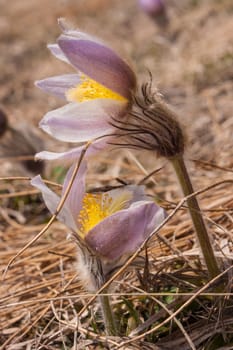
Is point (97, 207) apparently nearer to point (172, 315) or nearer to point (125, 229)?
point (125, 229)

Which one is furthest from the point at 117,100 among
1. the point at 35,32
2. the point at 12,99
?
the point at 35,32

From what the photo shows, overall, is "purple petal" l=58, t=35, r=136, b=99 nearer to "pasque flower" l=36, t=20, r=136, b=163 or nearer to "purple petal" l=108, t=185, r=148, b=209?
"pasque flower" l=36, t=20, r=136, b=163

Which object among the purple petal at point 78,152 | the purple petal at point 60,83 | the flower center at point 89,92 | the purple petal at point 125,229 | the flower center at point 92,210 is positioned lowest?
the purple petal at point 125,229

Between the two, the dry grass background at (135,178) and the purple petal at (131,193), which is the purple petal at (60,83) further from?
the purple petal at (131,193)

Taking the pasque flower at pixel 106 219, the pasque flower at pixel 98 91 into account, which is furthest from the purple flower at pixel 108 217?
the pasque flower at pixel 98 91

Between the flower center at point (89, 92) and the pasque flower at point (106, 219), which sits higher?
the flower center at point (89, 92)

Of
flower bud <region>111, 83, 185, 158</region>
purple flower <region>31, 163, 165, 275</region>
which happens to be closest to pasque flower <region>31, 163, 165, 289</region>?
purple flower <region>31, 163, 165, 275</region>

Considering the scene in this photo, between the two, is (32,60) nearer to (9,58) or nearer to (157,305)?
(9,58)

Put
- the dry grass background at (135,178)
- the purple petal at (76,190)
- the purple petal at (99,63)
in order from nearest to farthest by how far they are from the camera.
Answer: the purple petal at (99,63), the purple petal at (76,190), the dry grass background at (135,178)

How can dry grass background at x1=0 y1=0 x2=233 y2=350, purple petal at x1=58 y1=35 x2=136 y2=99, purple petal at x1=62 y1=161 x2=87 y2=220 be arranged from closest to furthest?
purple petal at x1=58 y1=35 x2=136 y2=99
purple petal at x1=62 y1=161 x2=87 y2=220
dry grass background at x1=0 y1=0 x2=233 y2=350

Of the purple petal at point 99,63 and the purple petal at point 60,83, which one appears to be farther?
the purple petal at point 60,83
